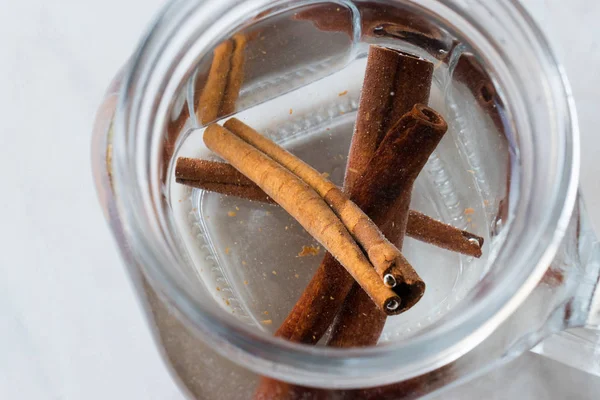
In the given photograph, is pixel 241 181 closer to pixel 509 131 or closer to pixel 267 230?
pixel 267 230

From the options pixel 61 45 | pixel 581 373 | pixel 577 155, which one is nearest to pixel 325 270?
pixel 577 155

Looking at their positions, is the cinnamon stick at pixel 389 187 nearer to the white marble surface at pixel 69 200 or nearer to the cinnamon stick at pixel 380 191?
the cinnamon stick at pixel 380 191

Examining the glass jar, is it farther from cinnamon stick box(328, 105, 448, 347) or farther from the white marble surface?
the white marble surface

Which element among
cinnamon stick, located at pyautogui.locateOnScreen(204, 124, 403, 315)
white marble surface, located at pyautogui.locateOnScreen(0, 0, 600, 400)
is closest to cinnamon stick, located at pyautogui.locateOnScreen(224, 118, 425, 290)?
cinnamon stick, located at pyautogui.locateOnScreen(204, 124, 403, 315)

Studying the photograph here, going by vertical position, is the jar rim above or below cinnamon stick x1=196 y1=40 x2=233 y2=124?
below

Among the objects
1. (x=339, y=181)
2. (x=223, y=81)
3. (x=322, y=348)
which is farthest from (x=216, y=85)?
(x=322, y=348)

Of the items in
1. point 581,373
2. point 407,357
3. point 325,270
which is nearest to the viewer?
point 407,357
